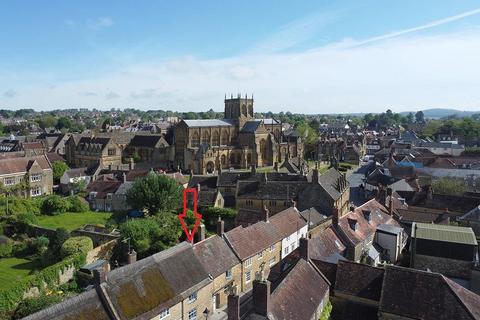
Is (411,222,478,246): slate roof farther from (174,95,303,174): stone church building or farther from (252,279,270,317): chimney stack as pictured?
(174,95,303,174): stone church building

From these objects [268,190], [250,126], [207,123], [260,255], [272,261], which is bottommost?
[272,261]

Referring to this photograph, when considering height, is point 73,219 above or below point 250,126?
below

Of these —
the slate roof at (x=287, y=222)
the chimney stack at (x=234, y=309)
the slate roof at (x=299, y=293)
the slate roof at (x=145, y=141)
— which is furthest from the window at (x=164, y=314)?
the slate roof at (x=145, y=141)

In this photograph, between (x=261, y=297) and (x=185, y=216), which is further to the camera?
(x=185, y=216)

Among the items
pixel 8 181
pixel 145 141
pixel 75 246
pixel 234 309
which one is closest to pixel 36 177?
pixel 8 181

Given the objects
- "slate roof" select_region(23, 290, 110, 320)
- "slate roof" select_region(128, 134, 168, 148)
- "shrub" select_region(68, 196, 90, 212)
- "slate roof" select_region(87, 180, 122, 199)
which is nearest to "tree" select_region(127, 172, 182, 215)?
"slate roof" select_region(87, 180, 122, 199)

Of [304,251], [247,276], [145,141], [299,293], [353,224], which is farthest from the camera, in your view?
[145,141]

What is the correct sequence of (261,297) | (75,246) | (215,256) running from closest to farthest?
(261,297), (215,256), (75,246)

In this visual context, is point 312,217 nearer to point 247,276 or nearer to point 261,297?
point 247,276
